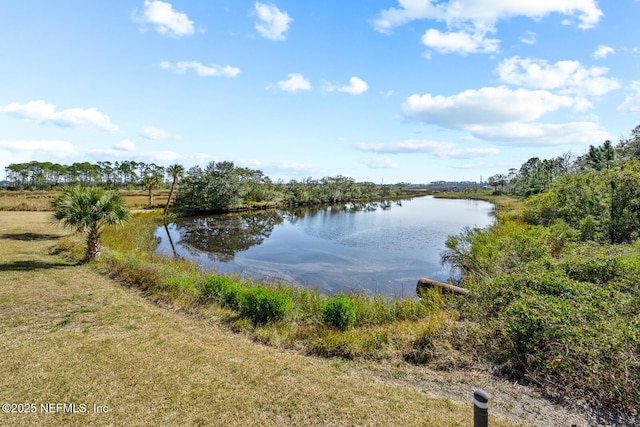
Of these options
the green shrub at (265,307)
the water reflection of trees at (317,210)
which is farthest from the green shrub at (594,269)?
the water reflection of trees at (317,210)

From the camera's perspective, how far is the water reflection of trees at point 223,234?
78.1 ft

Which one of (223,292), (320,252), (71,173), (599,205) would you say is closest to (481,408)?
(223,292)

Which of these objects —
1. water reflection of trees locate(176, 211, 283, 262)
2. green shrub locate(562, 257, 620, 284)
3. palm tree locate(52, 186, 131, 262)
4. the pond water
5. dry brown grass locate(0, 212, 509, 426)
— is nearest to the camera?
dry brown grass locate(0, 212, 509, 426)

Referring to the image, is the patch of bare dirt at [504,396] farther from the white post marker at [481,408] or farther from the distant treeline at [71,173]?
the distant treeline at [71,173]

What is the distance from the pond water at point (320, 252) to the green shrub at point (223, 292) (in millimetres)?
5814

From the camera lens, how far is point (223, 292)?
30.9 ft

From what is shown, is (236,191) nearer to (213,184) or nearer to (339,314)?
(213,184)

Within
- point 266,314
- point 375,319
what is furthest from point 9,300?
point 375,319

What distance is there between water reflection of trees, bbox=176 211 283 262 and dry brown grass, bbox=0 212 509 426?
43.6 ft

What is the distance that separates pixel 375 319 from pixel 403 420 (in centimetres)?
461

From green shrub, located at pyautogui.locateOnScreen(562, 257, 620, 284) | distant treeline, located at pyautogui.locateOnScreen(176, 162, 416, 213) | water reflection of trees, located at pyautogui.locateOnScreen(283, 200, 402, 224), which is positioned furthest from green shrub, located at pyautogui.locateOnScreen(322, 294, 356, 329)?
distant treeline, located at pyautogui.locateOnScreen(176, 162, 416, 213)

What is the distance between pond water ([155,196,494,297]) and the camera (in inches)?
638

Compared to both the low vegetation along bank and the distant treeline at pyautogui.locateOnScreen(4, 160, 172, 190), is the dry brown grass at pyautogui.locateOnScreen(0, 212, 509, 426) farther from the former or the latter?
the distant treeline at pyautogui.locateOnScreen(4, 160, 172, 190)

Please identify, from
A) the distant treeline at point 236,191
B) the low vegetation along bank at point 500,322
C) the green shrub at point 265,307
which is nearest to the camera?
the low vegetation along bank at point 500,322
